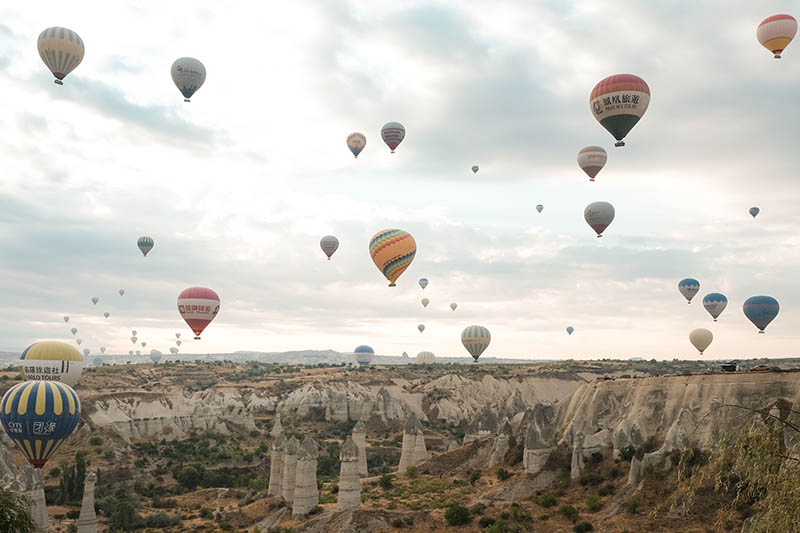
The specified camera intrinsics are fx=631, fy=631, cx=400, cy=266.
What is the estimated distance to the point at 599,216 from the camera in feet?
250

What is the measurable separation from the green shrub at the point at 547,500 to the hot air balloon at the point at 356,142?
6554cm

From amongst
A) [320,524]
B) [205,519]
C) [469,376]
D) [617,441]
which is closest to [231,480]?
[205,519]

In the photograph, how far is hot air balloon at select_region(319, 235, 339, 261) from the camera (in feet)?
359

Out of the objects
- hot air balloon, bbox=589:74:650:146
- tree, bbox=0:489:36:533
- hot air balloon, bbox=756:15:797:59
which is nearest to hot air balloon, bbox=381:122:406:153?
hot air balloon, bbox=589:74:650:146

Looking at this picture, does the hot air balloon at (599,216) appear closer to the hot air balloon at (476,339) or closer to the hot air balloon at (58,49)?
the hot air balloon at (476,339)

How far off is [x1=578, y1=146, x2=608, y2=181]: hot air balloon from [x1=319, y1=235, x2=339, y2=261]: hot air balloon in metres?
49.3

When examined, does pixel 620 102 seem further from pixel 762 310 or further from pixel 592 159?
pixel 762 310

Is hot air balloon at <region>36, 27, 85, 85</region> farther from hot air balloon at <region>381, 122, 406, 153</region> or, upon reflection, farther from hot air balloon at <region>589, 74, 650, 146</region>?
hot air balloon at <region>589, 74, 650, 146</region>

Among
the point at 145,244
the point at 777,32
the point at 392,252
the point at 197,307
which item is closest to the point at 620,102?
the point at 777,32

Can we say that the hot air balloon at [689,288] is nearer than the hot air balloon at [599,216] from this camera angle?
No

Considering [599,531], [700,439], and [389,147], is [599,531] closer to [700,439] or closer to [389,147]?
[700,439]

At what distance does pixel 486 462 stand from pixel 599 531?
21.9 m

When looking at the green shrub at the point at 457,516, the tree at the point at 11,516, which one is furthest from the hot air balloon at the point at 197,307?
the tree at the point at 11,516

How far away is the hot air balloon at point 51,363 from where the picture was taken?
228ft
